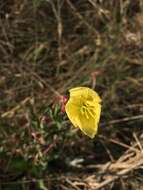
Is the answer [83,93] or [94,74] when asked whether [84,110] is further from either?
[94,74]

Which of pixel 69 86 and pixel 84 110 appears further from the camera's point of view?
pixel 69 86

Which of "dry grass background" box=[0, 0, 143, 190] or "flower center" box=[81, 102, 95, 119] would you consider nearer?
"flower center" box=[81, 102, 95, 119]

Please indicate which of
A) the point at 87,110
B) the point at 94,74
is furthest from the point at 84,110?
the point at 94,74

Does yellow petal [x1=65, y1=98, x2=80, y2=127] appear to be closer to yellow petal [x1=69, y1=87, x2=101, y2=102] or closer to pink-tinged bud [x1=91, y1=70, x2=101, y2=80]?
yellow petal [x1=69, y1=87, x2=101, y2=102]

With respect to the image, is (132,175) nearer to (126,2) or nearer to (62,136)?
(62,136)

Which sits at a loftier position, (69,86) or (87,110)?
(87,110)

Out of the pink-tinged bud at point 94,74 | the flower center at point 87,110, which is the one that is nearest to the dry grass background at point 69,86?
the pink-tinged bud at point 94,74

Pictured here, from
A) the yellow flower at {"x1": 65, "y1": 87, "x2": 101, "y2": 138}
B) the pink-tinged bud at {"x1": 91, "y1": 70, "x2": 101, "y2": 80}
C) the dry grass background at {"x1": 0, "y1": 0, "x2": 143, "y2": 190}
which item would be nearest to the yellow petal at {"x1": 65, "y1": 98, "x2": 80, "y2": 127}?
the yellow flower at {"x1": 65, "y1": 87, "x2": 101, "y2": 138}
